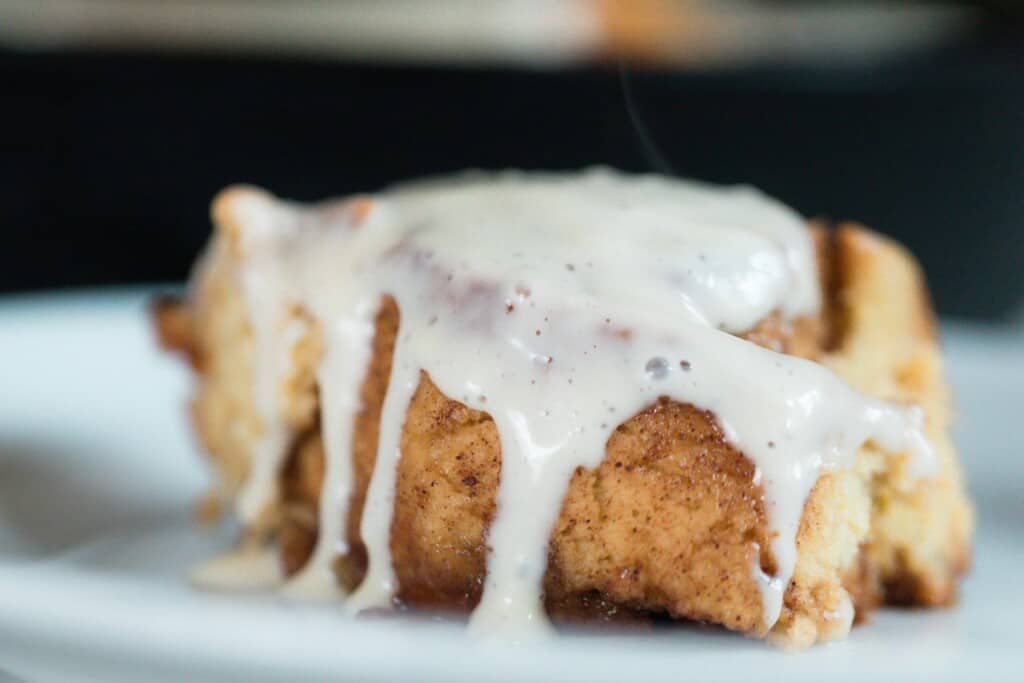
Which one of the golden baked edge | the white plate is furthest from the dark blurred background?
the golden baked edge

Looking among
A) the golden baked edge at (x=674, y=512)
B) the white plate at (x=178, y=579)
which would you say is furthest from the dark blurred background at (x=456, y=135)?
the golden baked edge at (x=674, y=512)

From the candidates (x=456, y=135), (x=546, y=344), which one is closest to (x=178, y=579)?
(x=546, y=344)

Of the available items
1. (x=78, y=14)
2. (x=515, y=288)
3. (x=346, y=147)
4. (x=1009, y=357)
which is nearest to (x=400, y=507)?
(x=515, y=288)

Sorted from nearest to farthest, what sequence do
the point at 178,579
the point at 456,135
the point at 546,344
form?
the point at 546,344, the point at 178,579, the point at 456,135

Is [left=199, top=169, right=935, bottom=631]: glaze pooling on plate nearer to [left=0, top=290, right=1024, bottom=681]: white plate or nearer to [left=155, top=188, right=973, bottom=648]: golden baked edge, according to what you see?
[left=155, top=188, right=973, bottom=648]: golden baked edge

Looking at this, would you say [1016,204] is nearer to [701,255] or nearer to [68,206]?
[701,255]

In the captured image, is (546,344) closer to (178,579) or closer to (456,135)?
(178,579)

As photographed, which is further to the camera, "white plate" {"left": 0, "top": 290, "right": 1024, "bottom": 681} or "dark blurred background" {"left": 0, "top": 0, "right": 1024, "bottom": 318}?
"dark blurred background" {"left": 0, "top": 0, "right": 1024, "bottom": 318}
